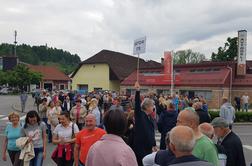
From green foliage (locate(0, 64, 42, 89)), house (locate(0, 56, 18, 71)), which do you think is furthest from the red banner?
house (locate(0, 56, 18, 71))

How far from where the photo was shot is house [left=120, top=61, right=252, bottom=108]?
40.9 metres

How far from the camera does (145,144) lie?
19.9 ft

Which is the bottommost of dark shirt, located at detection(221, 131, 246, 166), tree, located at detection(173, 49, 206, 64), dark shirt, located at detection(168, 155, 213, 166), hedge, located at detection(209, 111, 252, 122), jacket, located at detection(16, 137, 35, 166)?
hedge, located at detection(209, 111, 252, 122)

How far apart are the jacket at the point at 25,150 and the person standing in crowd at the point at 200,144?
3338 mm

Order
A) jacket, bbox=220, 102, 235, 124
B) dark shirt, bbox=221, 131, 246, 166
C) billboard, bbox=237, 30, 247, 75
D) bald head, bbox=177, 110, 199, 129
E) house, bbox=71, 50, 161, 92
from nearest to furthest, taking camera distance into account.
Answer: bald head, bbox=177, 110, 199, 129 → dark shirt, bbox=221, 131, 246, 166 → jacket, bbox=220, 102, 235, 124 → billboard, bbox=237, 30, 247, 75 → house, bbox=71, 50, 161, 92

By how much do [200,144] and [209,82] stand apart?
38370 millimetres

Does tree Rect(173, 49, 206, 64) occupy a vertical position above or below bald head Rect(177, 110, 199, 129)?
above

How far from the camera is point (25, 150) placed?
693cm

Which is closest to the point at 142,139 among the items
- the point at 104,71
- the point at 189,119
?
the point at 189,119

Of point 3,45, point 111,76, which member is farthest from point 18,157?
point 3,45

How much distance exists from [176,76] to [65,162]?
132 feet

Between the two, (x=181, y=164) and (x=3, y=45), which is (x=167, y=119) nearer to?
(x=181, y=164)

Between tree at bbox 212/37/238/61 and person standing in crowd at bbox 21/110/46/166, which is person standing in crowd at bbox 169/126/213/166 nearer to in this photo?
person standing in crowd at bbox 21/110/46/166

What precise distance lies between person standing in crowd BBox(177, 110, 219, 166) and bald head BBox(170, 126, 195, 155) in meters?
1.00
